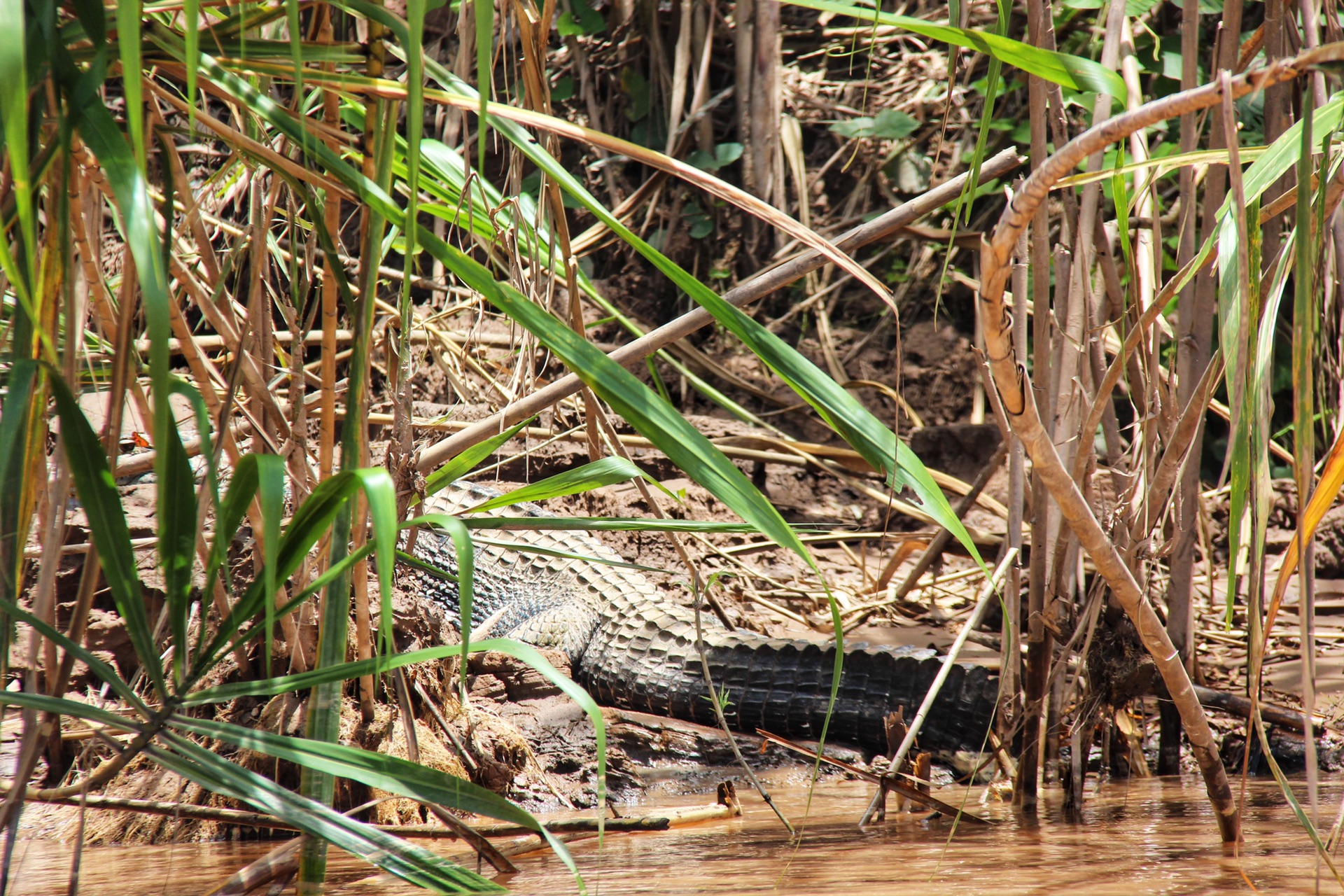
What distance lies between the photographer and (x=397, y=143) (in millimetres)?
1229

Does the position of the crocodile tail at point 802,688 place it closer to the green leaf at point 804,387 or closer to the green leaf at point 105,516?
the green leaf at point 804,387

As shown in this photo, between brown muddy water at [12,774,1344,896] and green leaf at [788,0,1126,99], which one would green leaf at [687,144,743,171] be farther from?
green leaf at [788,0,1126,99]

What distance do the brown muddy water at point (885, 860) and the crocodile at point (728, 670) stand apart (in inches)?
21.0

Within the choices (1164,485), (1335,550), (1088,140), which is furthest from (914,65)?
(1088,140)

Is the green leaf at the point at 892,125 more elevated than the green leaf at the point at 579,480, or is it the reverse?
the green leaf at the point at 892,125

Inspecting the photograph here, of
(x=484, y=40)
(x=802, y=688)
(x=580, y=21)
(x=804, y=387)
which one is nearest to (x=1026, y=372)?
(x=804, y=387)

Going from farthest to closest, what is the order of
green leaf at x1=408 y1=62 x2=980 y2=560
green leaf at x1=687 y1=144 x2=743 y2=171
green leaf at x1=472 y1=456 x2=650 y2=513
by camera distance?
green leaf at x1=687 y1=144 x2=743 y2=171, green leaf at x1=472 y1=456 x2=650 y2=513, green leaf at x1=408 y1=62 x2=980 y2=560

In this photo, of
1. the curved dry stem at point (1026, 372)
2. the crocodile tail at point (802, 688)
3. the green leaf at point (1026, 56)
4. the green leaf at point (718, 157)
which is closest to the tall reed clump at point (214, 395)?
the curved dry stem at point (1026, 372)

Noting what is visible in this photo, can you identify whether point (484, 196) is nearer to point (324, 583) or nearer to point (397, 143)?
point (397, 143)

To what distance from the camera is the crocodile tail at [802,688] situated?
2.52 metres

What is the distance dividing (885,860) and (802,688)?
130 centimetres

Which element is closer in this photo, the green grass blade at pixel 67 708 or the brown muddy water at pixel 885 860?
the green grass blade at pixel 67 708

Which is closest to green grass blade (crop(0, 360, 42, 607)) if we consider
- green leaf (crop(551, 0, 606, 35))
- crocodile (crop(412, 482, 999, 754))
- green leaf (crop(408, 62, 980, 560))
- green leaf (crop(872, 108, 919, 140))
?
green leaf (crop(408, 62, 980, 560))

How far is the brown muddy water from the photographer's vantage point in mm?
1239
